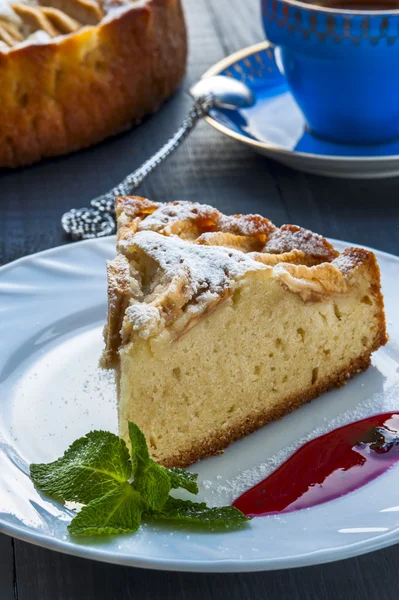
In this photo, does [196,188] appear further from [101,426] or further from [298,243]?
[101,426]

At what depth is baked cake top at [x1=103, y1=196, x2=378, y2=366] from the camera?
1.58m

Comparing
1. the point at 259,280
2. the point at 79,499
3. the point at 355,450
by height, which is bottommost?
the point at 355,450

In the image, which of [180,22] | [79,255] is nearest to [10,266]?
[79,255]

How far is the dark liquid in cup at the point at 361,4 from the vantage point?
2.64m

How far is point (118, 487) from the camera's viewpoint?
145 cm

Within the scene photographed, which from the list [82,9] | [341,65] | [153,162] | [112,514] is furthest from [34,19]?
[112,514]

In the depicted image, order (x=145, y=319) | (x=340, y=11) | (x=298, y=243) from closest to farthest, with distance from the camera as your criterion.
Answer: (x=145, y=319), (x=298, y=243), (x=340, y=11)

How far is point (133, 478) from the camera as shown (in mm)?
1484

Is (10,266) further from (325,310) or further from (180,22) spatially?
(180,22)

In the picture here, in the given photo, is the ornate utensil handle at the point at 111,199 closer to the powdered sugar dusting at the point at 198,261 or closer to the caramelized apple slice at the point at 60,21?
the caramelized apple slice at the point at 60,21

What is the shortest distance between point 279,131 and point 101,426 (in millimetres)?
1393

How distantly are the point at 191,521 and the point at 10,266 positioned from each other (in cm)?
90

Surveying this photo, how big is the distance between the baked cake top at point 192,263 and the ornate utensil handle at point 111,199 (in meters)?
0.49

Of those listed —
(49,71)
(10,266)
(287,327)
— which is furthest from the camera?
(49,71)
